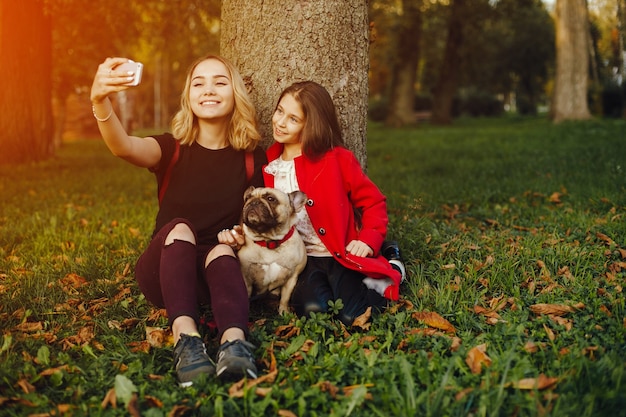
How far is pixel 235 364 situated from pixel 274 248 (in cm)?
98

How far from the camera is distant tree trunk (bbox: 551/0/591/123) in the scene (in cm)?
1847

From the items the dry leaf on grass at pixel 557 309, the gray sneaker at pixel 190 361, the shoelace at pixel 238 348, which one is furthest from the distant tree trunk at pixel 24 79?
the dry leaf on grass at pixel 557 309

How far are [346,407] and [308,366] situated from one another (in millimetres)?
388

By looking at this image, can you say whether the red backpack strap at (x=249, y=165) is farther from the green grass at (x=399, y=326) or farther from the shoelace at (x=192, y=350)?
the shoelace at (x=192, y=350)

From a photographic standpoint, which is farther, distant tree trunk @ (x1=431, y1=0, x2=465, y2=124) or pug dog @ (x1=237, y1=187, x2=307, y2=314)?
distant tree trunk @ (x1=431, y1=0, x2=465, y2=124)

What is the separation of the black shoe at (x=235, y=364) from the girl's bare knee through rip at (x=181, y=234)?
775 millimetres

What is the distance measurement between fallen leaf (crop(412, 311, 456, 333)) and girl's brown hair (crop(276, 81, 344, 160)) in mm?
1232

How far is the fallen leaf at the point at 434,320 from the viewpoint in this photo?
3.27 meters

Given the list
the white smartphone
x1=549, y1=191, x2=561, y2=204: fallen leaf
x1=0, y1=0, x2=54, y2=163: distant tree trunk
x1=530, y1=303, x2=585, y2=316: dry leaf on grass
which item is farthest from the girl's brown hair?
x1=0, y1=0, x2=54, y2=163: distant tree trunk

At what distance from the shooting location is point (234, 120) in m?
3.91

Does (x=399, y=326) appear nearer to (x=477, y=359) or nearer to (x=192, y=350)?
(x=477, y=359)

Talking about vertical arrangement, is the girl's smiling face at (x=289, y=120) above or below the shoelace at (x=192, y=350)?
above

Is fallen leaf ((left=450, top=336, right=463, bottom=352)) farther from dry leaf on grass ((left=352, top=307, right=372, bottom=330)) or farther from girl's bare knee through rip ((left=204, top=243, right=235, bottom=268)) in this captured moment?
girl's bare knee through rip ((left=204, top=243, right=235, bottom=268))

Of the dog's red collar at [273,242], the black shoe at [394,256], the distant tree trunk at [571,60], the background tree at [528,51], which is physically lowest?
the black shoe at [394,256]
